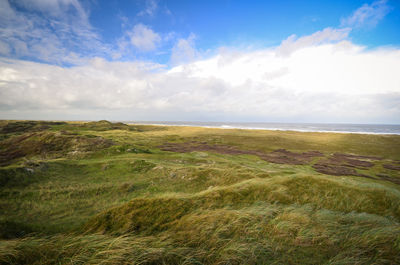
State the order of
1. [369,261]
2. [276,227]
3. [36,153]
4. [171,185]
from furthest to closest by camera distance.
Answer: [36,153] → [171,185] → [276,227] → [369,261]

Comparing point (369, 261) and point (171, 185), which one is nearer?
point (369, 261)

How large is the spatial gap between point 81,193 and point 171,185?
6.76 metres

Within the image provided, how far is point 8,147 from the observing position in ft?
99.2

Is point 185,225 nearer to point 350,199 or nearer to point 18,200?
point 350,199

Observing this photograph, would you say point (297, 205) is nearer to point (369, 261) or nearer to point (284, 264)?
point (369, 261)

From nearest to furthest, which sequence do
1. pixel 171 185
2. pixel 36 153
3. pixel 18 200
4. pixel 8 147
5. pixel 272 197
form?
pixel 272 197, pixel 18 200, pixel 171 185, pixel 36 153, pixel 8 147

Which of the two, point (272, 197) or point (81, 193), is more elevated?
point (272, 197)

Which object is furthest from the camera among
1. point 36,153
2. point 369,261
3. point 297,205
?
point 36,153

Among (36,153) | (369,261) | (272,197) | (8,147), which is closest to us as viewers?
(369,261)

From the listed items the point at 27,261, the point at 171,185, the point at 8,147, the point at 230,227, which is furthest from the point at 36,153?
the point at 230,227

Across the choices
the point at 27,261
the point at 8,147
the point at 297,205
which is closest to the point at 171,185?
the point at 297,205

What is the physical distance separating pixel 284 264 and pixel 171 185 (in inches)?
456

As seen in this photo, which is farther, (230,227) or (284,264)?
(230,227)

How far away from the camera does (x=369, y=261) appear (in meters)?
3.63
